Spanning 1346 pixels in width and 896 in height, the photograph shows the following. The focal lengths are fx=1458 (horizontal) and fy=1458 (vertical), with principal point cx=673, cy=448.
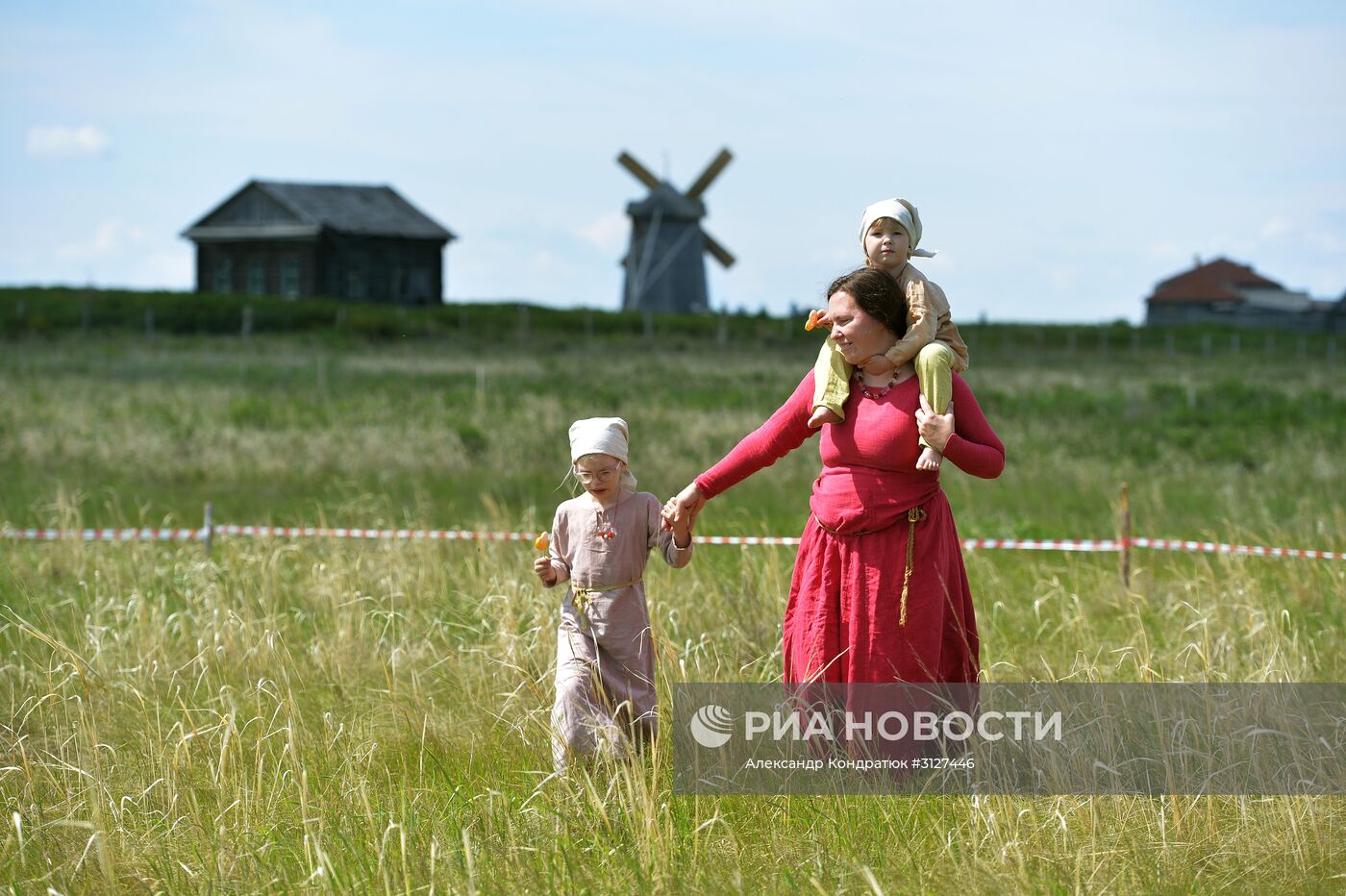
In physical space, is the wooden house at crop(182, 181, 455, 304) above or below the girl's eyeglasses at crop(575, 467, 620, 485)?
above

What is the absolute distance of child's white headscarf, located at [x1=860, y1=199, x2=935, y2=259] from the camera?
14.1ft

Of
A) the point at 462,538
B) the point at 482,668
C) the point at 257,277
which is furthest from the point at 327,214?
the point at 482,668

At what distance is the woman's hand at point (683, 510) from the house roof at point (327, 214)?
4622 centimetres

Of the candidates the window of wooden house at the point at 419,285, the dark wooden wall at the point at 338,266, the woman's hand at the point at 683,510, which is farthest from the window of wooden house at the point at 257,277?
the woman's hand at the point at 683,510

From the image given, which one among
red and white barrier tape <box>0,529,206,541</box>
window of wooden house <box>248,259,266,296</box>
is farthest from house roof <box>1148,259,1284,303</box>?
red and white barrier tape <box>0,529,206,541</box>

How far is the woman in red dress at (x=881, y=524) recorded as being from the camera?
4234mm

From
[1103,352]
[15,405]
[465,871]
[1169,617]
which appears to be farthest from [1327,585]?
[1103,352]

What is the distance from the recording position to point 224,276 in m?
51.5

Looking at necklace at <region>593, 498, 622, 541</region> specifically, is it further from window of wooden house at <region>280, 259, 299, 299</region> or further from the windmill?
the windmill

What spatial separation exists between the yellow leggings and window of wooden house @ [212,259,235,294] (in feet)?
163

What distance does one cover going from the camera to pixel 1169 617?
6621 millimetres

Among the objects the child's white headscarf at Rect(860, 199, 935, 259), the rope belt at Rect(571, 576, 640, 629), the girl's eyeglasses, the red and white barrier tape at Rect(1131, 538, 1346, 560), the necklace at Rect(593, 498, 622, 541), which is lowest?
the red and white barrier tape at Rect(1131, 538, 1346, 560)

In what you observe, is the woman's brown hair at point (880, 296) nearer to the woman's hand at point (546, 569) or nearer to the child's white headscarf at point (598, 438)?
the child's white headscarf at point (598, 438)

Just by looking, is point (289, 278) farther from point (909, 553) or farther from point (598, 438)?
point (909, 553)
